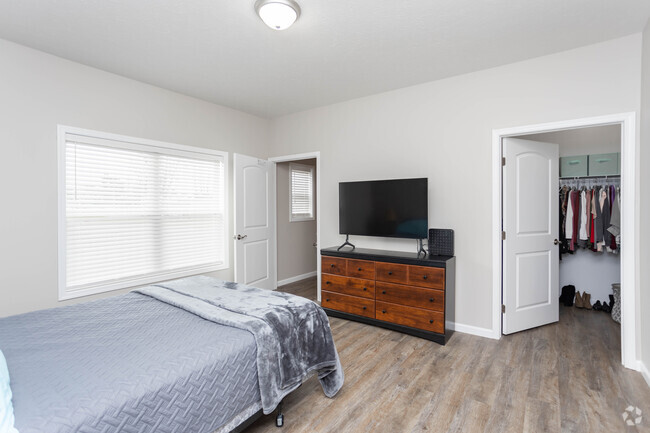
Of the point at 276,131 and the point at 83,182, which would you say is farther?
the point at 276,131

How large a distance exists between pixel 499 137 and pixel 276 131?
306 cm

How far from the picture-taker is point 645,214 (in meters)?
2.41

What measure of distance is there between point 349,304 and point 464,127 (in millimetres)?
2264

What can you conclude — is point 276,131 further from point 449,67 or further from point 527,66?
point 527,66

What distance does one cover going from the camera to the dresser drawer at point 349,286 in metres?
3.54

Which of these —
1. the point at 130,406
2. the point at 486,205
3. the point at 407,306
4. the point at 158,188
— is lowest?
the point at 407,306

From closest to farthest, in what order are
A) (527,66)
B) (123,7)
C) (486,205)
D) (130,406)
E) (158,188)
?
(130,406), (123,7), (527,66), (486,205), (158,188)

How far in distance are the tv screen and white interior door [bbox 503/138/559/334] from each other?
81 cm

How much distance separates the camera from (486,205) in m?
3.23

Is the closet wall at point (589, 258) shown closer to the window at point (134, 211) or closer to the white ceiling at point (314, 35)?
the white ceiling at point (314, 35)

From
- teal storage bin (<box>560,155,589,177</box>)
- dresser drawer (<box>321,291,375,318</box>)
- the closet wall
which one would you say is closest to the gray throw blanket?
dresser drawer (<box>321,291,375,318</box>)

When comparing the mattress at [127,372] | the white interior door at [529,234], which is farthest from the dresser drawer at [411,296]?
the mattress at [127,372]

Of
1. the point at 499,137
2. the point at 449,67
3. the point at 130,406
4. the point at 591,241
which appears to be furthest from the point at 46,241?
the point at 591,241

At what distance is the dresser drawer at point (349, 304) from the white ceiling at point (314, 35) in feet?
7.86
